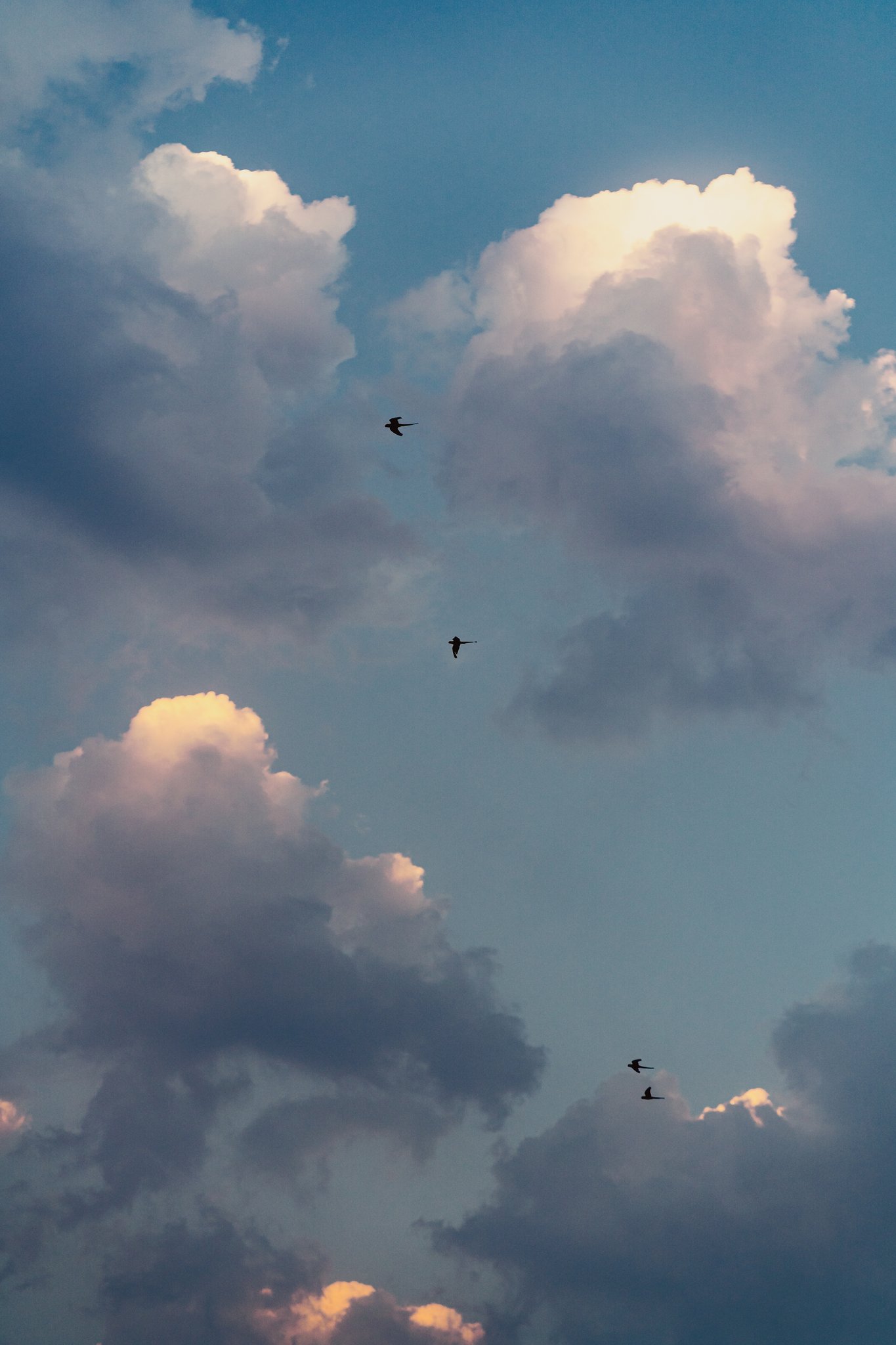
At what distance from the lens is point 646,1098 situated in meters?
157

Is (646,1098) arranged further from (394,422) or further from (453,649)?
(394,422)

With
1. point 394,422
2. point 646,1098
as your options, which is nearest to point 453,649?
point 394,422

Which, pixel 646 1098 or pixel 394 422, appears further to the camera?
pixel 646 1098

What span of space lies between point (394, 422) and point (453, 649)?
4223 centimetres

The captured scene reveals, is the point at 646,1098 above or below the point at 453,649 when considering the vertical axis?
below

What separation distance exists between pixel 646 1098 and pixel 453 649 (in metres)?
95.1

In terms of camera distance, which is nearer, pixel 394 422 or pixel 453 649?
pixel 394 422

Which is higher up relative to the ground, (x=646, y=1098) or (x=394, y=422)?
(x=394, y=422)

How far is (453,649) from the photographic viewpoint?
152 metres

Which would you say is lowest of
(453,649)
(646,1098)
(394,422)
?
(646,1098)

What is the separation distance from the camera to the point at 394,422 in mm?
142625

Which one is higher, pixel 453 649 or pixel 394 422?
pixel 394 422

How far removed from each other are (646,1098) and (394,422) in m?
137
